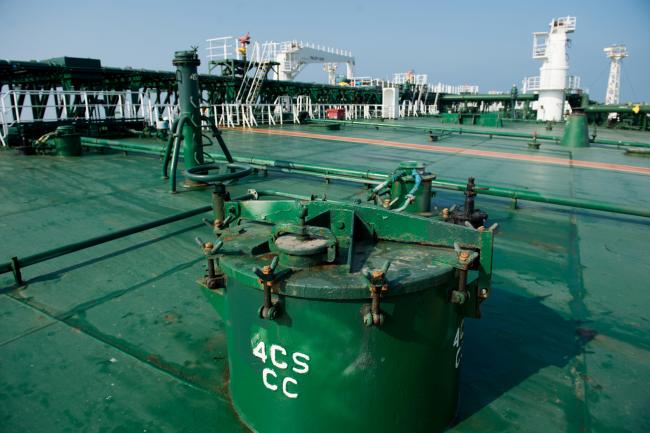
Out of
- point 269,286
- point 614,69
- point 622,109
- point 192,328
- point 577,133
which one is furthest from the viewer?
point 614,69

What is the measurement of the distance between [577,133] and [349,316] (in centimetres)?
1757

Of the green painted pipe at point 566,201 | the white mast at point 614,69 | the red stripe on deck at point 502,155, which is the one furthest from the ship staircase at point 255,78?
the white mast at point 614,69

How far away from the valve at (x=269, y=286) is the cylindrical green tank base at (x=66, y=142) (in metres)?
10.3

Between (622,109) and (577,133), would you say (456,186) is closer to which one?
(577,133)

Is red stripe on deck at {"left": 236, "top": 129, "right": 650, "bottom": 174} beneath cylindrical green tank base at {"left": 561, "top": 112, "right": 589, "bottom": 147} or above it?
beneath

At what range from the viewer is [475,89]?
5434 centimetres

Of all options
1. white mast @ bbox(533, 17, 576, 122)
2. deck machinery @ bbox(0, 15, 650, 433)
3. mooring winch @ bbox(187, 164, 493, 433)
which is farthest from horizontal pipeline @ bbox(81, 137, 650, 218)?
white mast @ bbox(533, 17, 576, 122)

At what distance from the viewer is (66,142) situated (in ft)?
33.1

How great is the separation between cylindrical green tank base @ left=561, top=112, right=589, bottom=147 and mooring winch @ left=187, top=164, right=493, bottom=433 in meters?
16.8

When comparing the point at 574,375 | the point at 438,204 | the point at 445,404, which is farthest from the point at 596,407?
the point at 438,204

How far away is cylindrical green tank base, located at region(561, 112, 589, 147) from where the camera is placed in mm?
15953

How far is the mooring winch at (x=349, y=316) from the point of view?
1901mm

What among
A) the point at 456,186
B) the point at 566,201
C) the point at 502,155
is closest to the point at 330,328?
the point at 456,186

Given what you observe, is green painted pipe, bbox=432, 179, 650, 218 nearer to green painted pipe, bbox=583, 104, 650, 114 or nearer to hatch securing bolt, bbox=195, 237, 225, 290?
hatch securing bolt, bbox=195, 237, 225, 290
